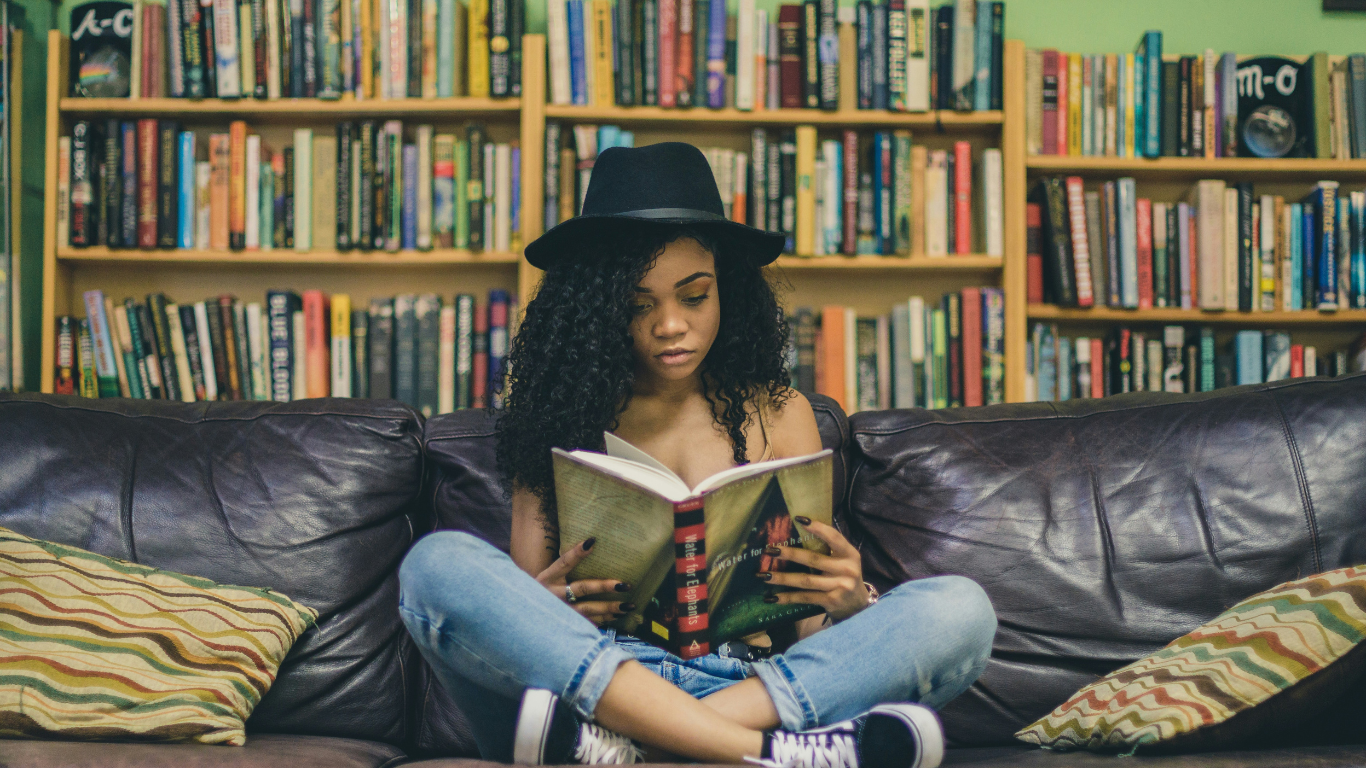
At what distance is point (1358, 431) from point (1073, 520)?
0.42 meters

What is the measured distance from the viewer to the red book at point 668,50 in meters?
2.09

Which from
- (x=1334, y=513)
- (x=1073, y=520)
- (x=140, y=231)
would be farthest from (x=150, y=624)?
(x=1334, y=513)

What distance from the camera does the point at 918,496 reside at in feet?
4.33

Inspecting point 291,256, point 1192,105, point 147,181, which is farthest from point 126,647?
point 1192,105

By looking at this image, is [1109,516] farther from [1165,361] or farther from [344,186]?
[344,186]

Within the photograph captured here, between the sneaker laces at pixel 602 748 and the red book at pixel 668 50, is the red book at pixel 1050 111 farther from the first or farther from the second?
the sneaker laces at pixel 602 748

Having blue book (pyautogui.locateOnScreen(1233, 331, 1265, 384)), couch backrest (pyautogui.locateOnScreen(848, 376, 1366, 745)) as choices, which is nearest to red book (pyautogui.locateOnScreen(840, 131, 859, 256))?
couch backrest (pyautogui.locateOnScreen(848, 376, 1366, 745))

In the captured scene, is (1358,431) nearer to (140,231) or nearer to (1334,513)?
(1334,513)

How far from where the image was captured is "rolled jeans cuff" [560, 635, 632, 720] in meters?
0.85

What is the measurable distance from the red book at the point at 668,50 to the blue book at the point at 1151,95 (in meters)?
1.16

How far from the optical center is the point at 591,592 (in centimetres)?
96

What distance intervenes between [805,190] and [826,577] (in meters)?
1.36

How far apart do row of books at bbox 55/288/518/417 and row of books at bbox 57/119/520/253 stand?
0.52 feet

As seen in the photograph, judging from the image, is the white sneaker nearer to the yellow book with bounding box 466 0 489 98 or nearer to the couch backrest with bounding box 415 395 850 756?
the couch backrest with bounding box 415 395 850 756
